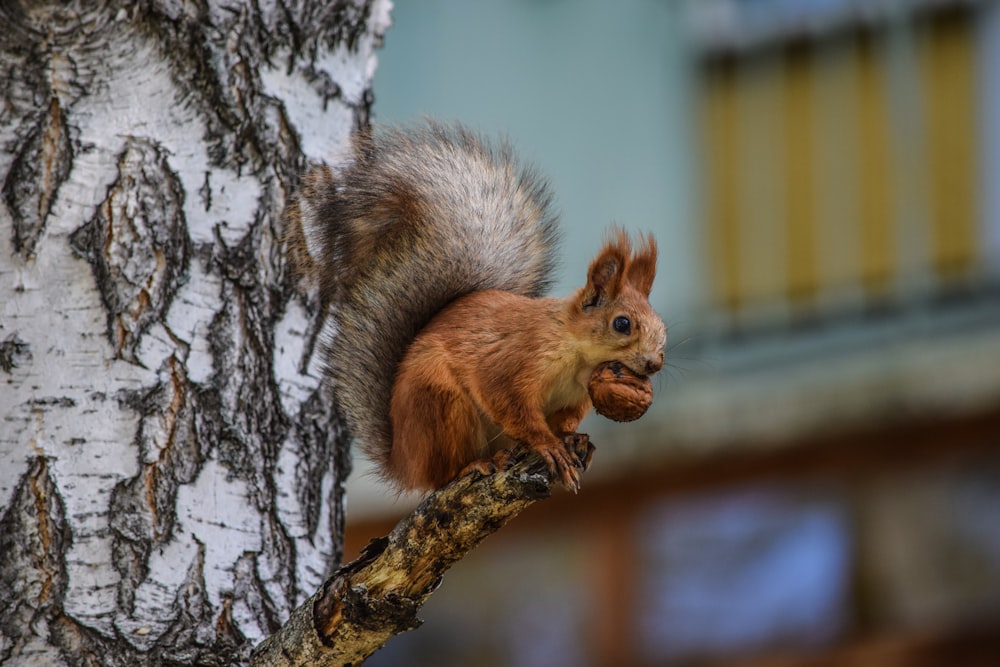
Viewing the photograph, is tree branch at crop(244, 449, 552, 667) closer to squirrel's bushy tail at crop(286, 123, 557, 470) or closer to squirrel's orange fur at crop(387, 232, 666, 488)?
squirrel's orange fur at crop(387, 232, 666, 488)

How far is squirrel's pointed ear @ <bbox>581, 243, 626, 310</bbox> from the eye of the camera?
5.06 ft

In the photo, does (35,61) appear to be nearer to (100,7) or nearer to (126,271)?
(100,7)

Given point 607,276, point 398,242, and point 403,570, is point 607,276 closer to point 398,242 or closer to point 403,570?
point 398,242

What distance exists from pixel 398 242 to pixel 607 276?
24 centimetres

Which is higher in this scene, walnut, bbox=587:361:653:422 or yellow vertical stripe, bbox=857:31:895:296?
yellow vertical stripe, bbox=857:31:895:296

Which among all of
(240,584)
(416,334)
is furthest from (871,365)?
(240,584)

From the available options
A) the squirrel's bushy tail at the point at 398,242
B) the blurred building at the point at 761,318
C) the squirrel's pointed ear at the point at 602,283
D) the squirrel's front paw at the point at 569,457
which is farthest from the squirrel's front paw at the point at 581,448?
the blurred building at the point at 761,318

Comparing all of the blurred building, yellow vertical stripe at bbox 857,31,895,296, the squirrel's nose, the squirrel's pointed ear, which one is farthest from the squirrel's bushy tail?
yellow vertical stripe at bbox 857,31,895,296

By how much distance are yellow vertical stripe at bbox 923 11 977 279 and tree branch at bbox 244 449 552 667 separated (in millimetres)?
2625

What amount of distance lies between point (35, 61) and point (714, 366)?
2656 mm

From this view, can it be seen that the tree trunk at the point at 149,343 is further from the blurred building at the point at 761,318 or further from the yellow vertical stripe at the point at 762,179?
the yellow vertical stripe at the point at 762,179

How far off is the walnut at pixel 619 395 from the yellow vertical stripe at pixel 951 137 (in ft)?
8.37

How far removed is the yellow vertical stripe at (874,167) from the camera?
379 cm

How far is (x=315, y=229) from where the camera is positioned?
5.17 feet
